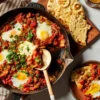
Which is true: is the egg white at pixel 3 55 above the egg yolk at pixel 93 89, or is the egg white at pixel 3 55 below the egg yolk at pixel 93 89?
above

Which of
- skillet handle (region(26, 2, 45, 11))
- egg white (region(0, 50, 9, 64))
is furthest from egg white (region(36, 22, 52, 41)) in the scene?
egg white (region(0, 50, 9, 64))

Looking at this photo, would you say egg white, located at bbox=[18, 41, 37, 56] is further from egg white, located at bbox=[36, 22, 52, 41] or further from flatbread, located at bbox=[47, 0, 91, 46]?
flatbread, located at bbox=[47, 0, 91, 46]

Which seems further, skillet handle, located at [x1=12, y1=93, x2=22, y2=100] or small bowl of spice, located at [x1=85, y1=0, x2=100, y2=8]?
small bowl of spice, located at [x1=85, y1=0, x2=100, y2=8]

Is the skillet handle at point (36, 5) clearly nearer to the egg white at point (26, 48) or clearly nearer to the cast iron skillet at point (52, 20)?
the cast iron skillet at point (52, 20)

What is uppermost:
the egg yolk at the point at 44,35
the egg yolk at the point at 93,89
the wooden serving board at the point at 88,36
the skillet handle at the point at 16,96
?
the egg yolk at the point at 44,35

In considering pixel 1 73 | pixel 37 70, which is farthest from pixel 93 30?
pixel 1 73

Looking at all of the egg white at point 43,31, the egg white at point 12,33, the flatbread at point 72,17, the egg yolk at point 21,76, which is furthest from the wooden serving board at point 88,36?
the egg yolk at point 21,76
